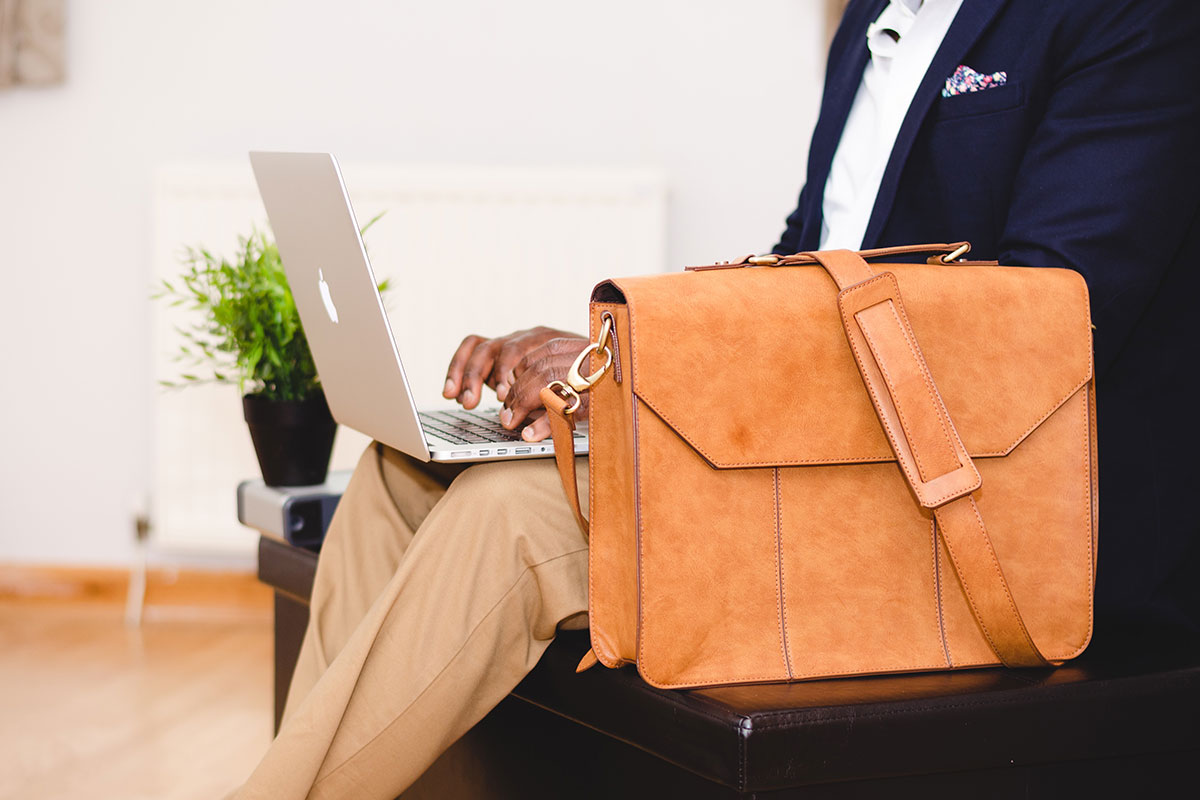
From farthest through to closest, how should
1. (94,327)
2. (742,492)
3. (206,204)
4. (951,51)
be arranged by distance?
(94,327)
(206,204)
(951,51)
(742,492)

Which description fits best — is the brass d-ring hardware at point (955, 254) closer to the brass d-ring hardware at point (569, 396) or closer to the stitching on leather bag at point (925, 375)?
the stitching on leather bag at point (925, 375)

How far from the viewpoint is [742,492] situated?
2.64ft

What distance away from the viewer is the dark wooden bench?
77 cm

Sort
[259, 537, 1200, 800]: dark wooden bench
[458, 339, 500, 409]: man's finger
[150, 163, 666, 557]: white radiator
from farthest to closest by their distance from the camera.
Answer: [150, 163, 666, 557]: white radiator < [458, 339, 500, 409]: man's finger < [259, 537, 1200, 800]: dark wooden bench

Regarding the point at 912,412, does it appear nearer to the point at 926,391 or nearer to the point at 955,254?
the point at 926,391

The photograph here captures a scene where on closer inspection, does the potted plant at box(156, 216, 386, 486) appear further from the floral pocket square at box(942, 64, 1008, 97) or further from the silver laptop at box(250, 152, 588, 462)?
the floral pocket square at box(942, 64, 1008, 97)

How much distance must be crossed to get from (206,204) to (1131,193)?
185cm

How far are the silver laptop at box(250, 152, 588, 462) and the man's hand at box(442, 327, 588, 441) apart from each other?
26 millimetres

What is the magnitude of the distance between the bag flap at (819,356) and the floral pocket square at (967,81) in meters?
0.28

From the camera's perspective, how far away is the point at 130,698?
6.60 feet

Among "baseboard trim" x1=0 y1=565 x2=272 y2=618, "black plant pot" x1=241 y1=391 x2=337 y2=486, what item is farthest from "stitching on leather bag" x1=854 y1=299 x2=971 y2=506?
"baseboard trim" x1=0 y1=565 x2=272 y2=618

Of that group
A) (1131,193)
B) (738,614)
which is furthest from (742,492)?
(1131,193)

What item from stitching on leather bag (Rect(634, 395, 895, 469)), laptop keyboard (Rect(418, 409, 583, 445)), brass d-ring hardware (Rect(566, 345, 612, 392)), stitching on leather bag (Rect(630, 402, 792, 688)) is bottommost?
stitching on leather bag (Rect(630, 402, 792, 688))

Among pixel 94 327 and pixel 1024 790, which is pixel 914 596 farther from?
pixel 94 327
